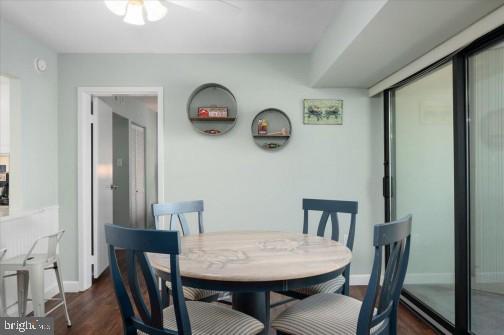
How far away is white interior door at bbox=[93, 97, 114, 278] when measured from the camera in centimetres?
351

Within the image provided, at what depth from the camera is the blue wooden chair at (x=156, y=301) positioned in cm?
122

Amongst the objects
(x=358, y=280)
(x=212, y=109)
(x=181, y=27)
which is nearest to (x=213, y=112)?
(x=212, y=109)

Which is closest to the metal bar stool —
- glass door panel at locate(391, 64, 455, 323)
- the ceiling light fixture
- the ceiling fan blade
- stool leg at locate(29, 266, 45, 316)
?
stool leg at locate(29, 266, 45, 316)

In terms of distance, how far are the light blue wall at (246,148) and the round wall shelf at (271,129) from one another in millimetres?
68

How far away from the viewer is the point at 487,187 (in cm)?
194

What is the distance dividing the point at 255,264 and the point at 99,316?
6.31 feet

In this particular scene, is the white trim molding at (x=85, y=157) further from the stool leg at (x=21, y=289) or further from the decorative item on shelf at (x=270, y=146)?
the decorative item on shelf at (x=270, y=146)

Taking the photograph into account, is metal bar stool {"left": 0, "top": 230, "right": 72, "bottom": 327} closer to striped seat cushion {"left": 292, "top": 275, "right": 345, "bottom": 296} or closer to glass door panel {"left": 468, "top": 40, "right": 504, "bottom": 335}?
striped seat cushion {"left": 292, "top": 275, "right": 345, "bottom": 296}

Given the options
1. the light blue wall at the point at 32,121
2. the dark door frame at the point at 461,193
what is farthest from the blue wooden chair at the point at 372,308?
the light blue wall at the point at 32,121

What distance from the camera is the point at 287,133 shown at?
332cm

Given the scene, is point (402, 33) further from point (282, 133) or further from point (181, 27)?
point (181, 27)

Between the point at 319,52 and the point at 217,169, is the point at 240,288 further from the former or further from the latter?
the point at 319,52

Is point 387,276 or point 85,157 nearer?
point 387,276

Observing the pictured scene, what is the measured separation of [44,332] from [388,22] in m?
2.99
